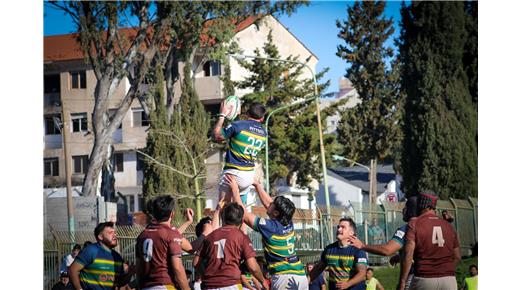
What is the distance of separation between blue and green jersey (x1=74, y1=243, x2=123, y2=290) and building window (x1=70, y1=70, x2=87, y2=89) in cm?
2698

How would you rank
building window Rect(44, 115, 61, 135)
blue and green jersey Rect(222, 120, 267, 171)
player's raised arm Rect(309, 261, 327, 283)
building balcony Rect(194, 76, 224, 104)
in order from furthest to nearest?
building balcony Rect(194, 76, 224, 104) < building window Rect(44, 115, 61, 135) < blue and green jersey Rect(222, 120, 267, 171) < player's raised arm Rect(309, 261, 327, 283)

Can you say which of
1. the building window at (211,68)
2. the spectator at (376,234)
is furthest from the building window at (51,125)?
the spectator at (376,234)

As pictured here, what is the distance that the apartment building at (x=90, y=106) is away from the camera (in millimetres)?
34500

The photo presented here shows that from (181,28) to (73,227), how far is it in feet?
34.6

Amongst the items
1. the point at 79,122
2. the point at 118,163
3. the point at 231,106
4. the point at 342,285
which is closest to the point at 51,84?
the point at 79,122

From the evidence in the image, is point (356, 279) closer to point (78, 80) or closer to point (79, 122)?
point (78, 80)

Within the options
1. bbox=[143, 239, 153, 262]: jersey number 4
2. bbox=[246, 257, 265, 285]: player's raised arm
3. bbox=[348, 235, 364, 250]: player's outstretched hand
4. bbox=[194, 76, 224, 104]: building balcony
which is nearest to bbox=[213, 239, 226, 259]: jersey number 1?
bbox=[246, 257, 265, 285]: player's raised arm

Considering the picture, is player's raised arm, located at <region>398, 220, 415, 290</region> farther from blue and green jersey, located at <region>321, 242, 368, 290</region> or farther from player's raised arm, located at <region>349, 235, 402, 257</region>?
blue and green jersey, located at <region>321, 242, 368, 290</region>

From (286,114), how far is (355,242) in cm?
3488

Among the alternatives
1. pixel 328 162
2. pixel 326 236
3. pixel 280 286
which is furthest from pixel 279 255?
pixel 328 162

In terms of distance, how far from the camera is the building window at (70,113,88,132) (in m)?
37.8

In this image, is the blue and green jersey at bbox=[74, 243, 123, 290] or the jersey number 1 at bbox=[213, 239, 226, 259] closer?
the jersey number 1 at bbox=[213, 239, 226, 259]

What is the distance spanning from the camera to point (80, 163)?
3947 centimetres

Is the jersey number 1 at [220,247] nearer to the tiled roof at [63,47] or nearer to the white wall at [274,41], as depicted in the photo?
the tiled roof at [63,47]
